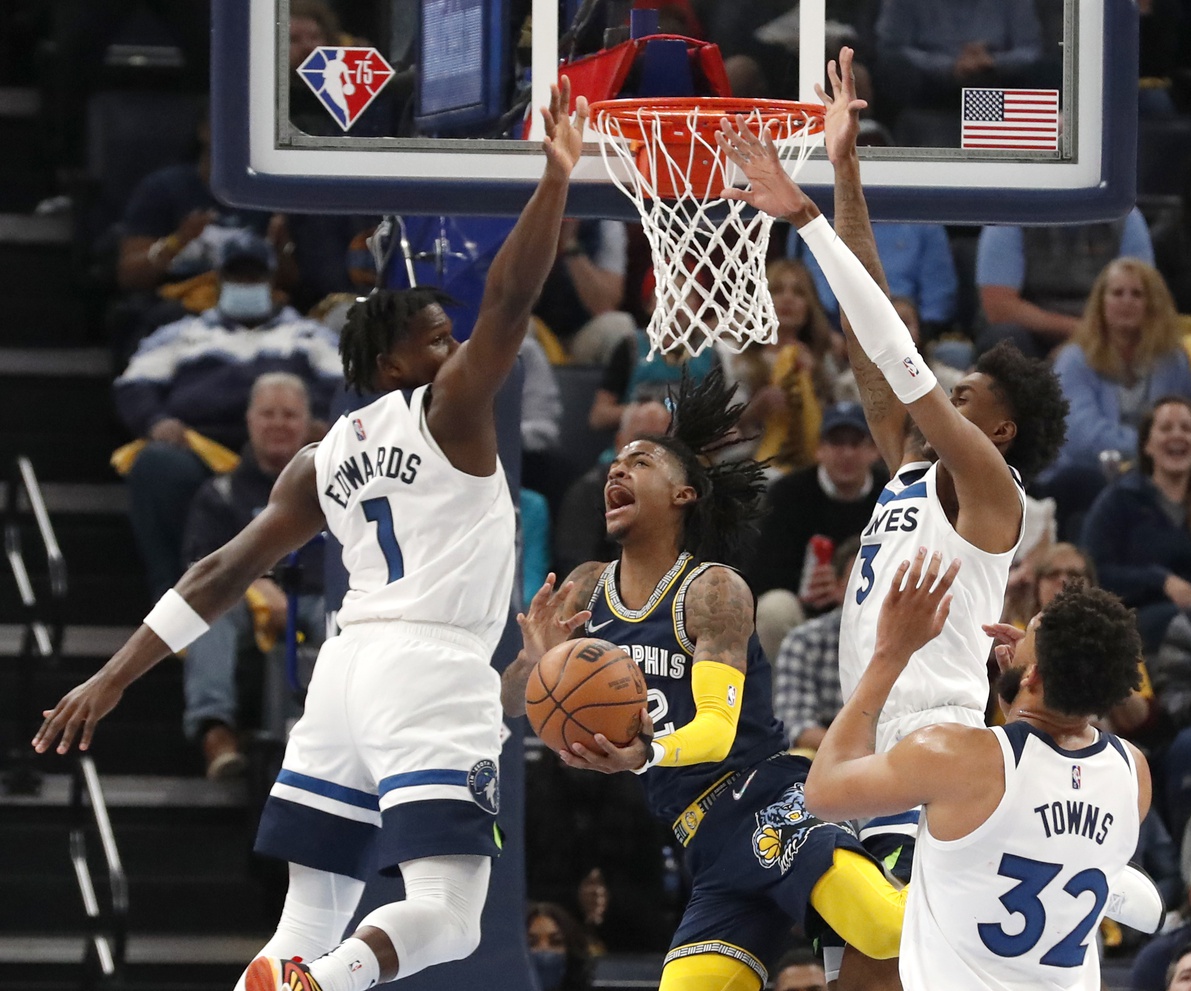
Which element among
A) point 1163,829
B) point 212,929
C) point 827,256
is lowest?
point 212,929

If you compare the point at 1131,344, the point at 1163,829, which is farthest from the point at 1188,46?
the point at 1163,829

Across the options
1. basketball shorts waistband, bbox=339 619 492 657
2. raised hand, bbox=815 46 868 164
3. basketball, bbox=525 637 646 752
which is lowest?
basketball, bbox=525 637 646 752

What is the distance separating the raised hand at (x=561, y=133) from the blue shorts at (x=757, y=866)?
162cm

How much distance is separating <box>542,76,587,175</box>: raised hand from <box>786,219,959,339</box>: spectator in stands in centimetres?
408

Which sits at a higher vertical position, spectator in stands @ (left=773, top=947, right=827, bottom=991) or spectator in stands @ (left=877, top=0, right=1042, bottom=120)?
spectator in stands @ (left=877, top=0, right=1042, bottom=120)

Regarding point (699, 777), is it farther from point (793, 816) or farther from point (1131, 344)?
point (1131, 344)

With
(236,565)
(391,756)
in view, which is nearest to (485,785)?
(391,756)

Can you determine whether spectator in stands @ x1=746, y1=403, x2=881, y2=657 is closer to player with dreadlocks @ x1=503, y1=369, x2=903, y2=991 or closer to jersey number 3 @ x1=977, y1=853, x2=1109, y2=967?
player with dreadlocks @ x1=503, y1=369, x2=903, y2=991

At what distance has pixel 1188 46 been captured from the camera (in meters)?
11.4

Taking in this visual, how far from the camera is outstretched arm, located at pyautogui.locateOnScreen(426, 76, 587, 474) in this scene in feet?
17.4

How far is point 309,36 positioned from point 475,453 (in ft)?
4.70

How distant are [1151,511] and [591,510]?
2.26 metres

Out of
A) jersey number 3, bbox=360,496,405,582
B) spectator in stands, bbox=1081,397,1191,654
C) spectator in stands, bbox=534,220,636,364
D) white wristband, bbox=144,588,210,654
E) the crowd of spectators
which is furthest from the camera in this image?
spectator in stands, bbox=534,220,636,364

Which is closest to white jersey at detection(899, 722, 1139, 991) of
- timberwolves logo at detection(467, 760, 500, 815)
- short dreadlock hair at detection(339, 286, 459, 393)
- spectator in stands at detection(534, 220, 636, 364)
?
timberwolves logo at detection(467, 760, 500, 815)
